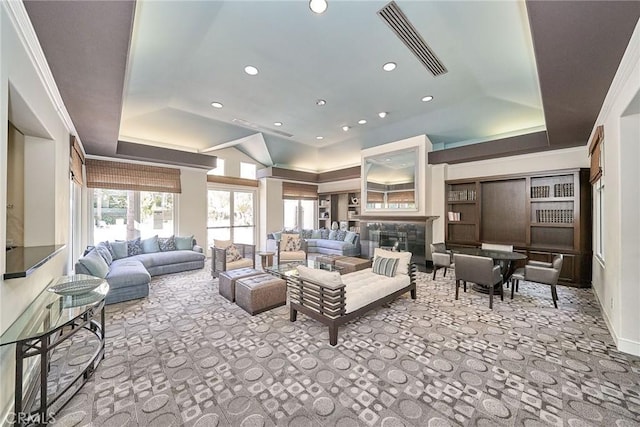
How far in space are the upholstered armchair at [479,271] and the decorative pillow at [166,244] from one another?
6.20 m

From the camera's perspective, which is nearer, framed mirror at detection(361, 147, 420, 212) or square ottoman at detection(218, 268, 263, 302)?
square ottoman at detection(218, 268, 263, 302)

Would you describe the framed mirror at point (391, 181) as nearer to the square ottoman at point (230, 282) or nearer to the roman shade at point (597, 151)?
the roman shade at point (597, 151)

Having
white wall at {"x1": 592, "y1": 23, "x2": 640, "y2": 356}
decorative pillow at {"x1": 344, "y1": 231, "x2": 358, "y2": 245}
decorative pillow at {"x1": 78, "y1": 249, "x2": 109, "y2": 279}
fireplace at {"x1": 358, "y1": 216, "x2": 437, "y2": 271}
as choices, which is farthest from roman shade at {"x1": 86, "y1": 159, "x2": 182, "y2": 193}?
white wall at {"x1": 592, "y1": 23, "x2": 640, "y2": 356}

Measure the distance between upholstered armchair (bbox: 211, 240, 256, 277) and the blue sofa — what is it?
1.08m

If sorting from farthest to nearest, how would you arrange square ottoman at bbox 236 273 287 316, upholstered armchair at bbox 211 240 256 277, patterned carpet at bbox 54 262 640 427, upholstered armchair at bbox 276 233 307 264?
upholstered armchair at bbox 276 233 307 264, upholstered armchair at bbox 211 240 256 277, square ottoman at bbox 236 273 287 316, patterned carpet at bbox 54 262 640 427

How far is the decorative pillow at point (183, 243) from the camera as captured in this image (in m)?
6.11

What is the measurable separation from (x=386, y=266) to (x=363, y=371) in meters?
1.88

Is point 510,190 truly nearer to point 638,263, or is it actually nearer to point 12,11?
point 638,263

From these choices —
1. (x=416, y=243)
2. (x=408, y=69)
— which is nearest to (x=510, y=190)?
(x=416, y=243)

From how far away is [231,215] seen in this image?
8.20 m

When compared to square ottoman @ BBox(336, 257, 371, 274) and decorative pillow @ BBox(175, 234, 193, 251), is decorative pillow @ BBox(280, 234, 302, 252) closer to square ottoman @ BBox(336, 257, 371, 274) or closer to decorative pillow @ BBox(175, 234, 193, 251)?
square ottoman @ BBox(336, 257, 371, 274)

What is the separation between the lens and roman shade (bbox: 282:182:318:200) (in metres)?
9.02

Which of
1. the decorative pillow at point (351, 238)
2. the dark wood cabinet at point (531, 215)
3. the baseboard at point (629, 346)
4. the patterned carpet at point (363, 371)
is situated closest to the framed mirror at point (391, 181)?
the dark wood cabinet at point (531, 215)

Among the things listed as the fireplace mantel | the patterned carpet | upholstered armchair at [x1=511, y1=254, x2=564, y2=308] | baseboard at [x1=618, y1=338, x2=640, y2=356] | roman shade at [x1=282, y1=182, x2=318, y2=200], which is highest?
roman shade at [x1=282, y1=182, x2=318, y2=200]
